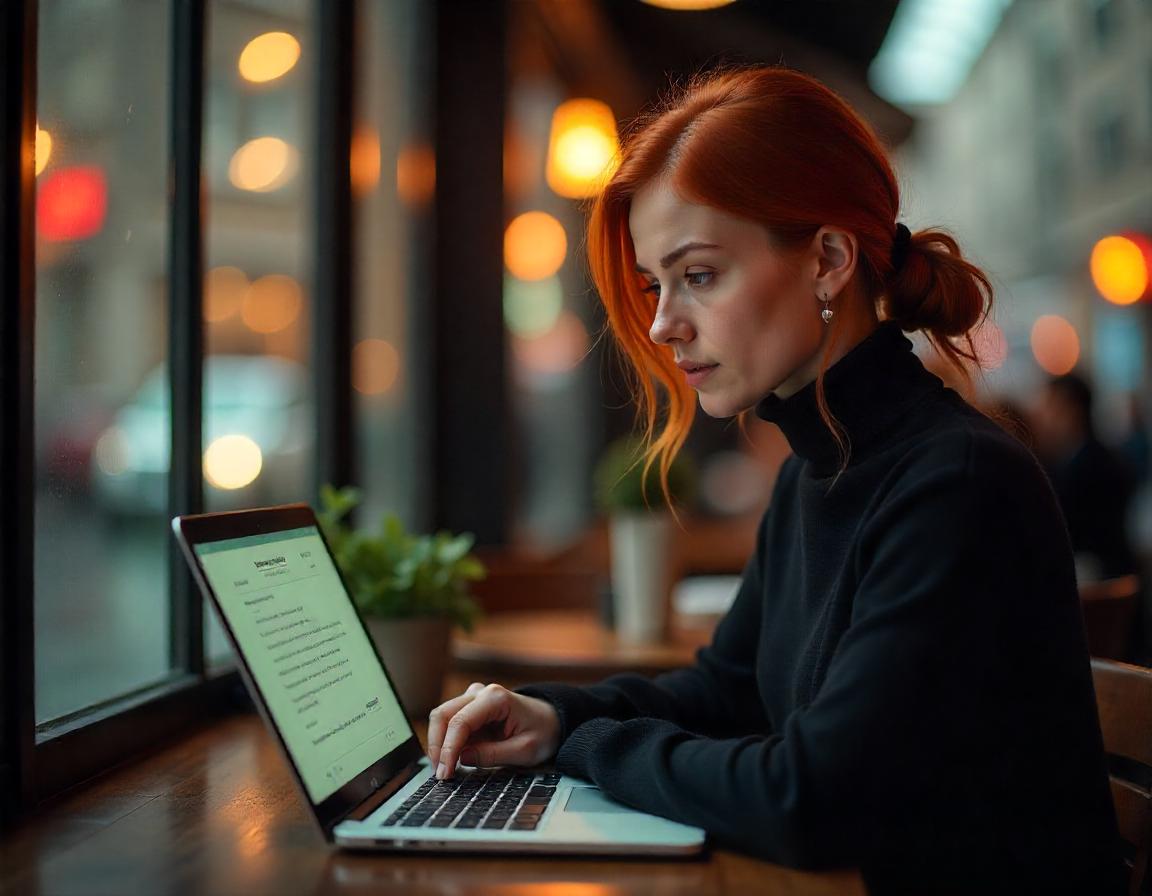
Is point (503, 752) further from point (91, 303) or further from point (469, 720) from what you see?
point (91, 303)

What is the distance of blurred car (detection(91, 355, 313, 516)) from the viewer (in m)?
1.90

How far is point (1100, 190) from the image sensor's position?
17.7m

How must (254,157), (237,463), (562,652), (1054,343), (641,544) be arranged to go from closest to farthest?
(562,652) → (641,544) → (254,157) → (237,463) → (1054,343)

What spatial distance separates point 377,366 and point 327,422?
94cm

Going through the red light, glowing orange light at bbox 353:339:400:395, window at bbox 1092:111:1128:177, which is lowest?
glowing orange light at bbox 353:339:400:395

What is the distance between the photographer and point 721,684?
1.59 metres

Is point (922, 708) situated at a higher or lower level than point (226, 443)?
higher

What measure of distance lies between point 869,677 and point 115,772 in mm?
927

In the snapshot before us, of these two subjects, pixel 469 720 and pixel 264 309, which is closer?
pixel 469 720

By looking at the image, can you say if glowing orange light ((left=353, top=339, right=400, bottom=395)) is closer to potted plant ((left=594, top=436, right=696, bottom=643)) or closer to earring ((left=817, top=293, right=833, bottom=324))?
potted plant ((left=594, top=436, right=696, bottom=643))

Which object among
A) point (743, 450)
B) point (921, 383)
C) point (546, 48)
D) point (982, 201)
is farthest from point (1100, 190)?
point (921, 383)

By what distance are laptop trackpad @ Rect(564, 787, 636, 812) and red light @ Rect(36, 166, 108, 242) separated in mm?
902

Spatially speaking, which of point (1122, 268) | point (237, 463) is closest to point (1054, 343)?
point (1122, 268)

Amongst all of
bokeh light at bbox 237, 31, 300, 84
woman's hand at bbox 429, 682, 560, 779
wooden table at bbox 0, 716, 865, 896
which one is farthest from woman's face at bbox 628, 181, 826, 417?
bokeh light at bbox 237, 31, 300, 84
